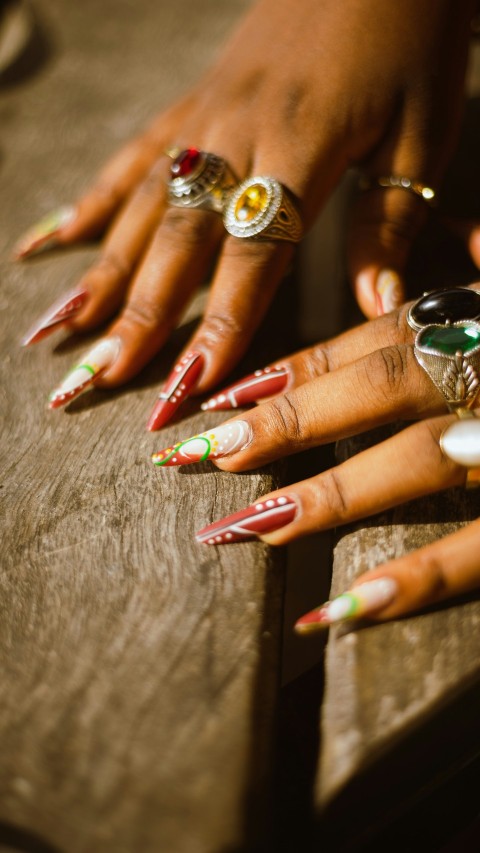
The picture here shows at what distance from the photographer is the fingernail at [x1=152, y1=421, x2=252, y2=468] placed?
2.66ft

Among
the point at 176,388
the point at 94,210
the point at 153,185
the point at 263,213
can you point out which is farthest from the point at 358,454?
the point at 94,210

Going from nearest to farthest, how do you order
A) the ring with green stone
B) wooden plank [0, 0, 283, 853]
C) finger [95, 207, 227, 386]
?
wooden plank [0, 0, 283, 853]
the ring with green stone
finger [95, 207, 227, 386]

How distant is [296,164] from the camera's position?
39.8 inches

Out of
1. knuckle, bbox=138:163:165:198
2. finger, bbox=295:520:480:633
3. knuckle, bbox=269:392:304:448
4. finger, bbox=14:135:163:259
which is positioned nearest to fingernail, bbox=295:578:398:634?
finger, bbox=295:520:480:633

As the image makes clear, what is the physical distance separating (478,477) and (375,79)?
2.32 feet

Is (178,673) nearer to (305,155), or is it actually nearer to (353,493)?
(353,493)

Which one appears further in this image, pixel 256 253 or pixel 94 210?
pixel 94 210

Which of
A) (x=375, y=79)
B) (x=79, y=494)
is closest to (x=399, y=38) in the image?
(x=375, y=79)

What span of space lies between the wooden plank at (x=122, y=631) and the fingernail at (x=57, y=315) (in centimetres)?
3

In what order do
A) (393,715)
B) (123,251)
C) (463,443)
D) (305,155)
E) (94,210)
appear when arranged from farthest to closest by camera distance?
(94,210), (123,251), (305,155), (463,443), (393,715)

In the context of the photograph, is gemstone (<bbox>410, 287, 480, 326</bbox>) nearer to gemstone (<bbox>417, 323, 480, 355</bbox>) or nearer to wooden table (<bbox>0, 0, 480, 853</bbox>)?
gemstone (<bbox>417, 323, 480, 355</bbox>)

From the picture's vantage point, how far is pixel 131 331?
995 mm

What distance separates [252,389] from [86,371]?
27 centimetres

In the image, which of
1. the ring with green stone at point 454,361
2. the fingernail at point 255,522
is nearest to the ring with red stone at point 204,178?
the ring with green stone at point 454,361
